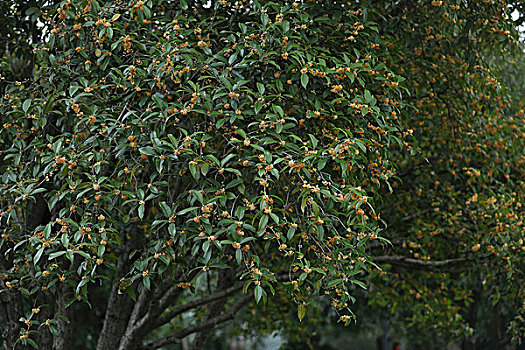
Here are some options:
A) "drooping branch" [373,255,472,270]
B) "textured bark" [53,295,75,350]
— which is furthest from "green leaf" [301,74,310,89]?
"textured bark" [53,295,75,350]

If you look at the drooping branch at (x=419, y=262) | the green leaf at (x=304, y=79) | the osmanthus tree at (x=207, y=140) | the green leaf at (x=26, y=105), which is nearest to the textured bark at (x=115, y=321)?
the osmanthus tree at (x=207, y=140)

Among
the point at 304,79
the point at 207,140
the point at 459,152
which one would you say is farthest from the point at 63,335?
the point at 459,152

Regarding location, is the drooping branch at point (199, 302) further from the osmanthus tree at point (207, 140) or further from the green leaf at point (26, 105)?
the green leaf at point (26, 105)

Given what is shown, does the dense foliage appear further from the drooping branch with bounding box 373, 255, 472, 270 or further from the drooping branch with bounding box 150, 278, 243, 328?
the drooping branch with bounding box 150, 278, 243, 328

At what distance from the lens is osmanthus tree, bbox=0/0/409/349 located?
328cm

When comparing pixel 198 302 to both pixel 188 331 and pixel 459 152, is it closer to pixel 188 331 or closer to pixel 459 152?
pixel 188 331

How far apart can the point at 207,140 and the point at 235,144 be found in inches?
7.5

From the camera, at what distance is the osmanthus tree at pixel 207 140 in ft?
Answer: 10.8

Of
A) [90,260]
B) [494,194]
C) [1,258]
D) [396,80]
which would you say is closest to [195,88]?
[90,260]

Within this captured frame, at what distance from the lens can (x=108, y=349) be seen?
547 centimetres

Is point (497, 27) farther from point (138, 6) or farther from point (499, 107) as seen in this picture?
point (138, 6)

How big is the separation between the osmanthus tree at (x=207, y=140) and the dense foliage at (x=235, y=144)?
2 cm

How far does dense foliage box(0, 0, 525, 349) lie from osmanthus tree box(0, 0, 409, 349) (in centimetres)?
2

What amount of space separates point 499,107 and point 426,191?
A: 40.8 inches
